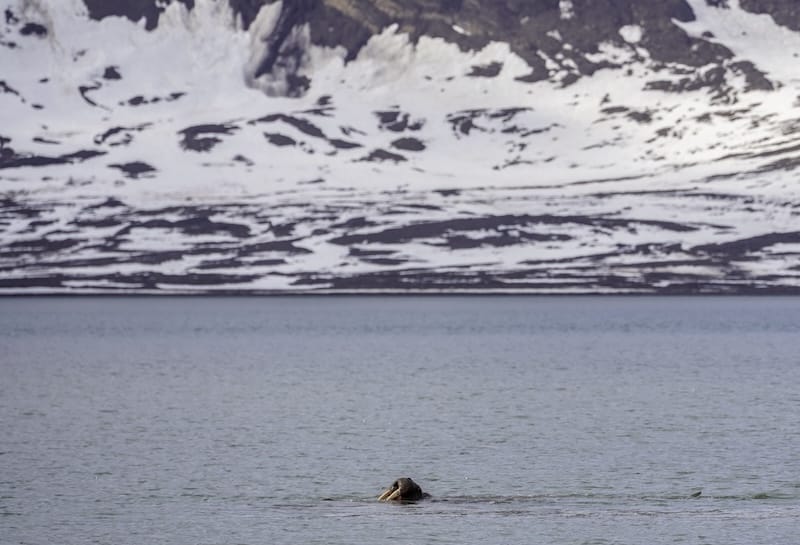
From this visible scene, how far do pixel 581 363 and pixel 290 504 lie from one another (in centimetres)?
5789

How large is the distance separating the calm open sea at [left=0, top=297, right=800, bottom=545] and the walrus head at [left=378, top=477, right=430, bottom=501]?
0.35m

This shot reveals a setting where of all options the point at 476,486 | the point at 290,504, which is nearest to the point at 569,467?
the point at 476,486

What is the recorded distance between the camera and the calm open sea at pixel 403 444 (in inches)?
1671

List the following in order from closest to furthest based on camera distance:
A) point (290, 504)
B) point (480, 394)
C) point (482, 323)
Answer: point (290, 504)
point (480, 394)
point (482, 323)

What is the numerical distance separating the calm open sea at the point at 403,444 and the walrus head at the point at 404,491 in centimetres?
35

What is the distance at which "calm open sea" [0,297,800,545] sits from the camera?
4244 cm

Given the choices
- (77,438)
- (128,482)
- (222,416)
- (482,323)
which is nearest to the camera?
(128,482)

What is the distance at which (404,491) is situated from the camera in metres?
45.2

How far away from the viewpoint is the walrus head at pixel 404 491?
45156 millimetres

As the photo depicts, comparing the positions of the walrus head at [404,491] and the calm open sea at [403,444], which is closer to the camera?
the calm open sea at [403,444]

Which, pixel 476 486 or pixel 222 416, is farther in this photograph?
pixel 222 416

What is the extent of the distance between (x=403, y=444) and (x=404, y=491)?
14.0 m

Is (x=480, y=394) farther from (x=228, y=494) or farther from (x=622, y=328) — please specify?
(x=622, y=328)

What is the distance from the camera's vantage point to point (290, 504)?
45875 millimetres
